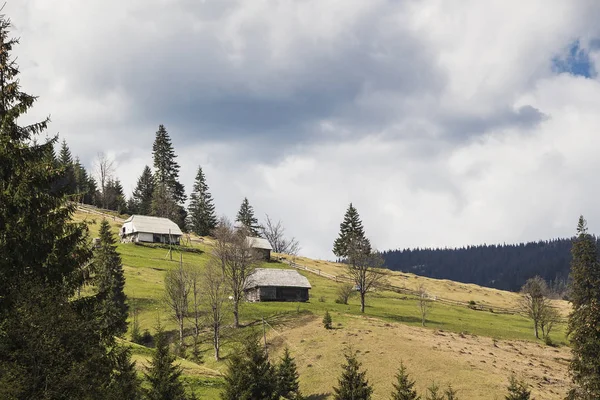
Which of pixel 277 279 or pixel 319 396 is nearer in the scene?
pixel 319 396

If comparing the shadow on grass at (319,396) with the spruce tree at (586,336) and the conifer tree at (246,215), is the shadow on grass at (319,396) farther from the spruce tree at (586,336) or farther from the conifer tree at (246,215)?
the conifer tree at (246,215)

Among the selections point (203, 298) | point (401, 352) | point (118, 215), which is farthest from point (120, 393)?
point (118, 215)

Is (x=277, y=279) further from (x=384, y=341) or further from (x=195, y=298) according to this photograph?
(x=384, y=341)

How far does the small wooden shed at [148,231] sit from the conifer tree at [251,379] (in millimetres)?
75914

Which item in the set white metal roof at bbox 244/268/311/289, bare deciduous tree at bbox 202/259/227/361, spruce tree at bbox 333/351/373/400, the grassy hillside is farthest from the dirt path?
white metal roof at bbox 244/268/311/289

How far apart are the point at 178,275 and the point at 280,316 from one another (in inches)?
595

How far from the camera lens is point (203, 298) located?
237ft

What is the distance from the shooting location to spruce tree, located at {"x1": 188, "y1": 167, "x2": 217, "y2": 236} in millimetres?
141375

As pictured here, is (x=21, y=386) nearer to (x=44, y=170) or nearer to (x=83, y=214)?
(x=44, y=170)

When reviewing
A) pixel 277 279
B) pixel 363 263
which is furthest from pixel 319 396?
pixel 277 279

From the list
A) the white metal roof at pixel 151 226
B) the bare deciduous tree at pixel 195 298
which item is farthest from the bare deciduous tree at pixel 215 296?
the white metal roof at pixel 151 226

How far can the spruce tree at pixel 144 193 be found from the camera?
481 ft

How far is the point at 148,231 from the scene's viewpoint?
110562mm

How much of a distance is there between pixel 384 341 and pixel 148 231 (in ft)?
222
